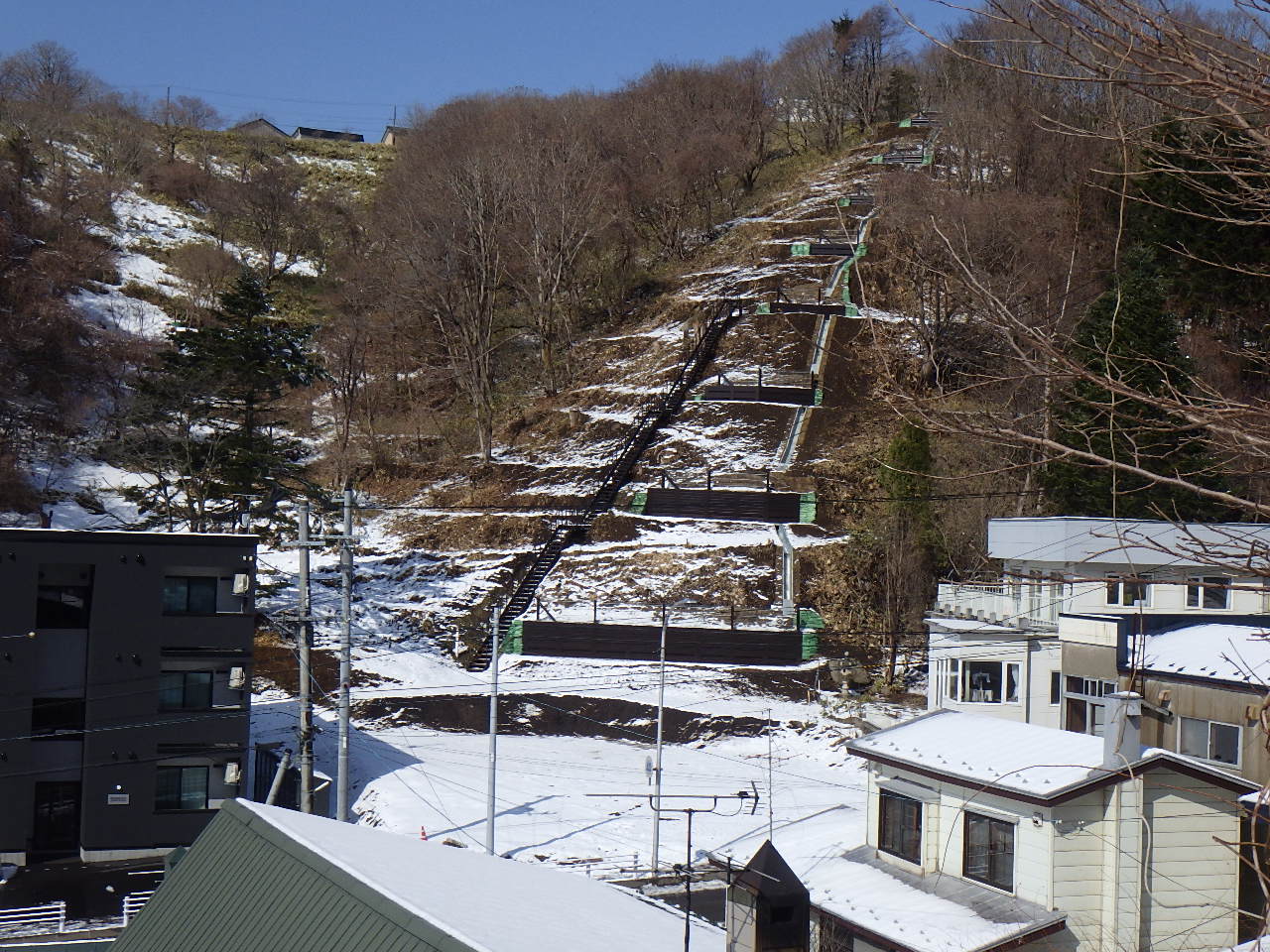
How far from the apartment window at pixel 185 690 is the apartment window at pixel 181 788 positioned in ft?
4.06

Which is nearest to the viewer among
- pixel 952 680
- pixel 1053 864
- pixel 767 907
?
pixel 767 907

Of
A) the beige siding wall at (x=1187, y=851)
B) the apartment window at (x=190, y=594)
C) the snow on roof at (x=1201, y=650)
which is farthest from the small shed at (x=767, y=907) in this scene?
the apartment window at (x=190, y=594)

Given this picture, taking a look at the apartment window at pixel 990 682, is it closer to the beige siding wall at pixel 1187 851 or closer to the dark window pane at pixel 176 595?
the beige siding wall at pixel 1187 851

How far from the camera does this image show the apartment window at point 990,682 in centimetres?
2456

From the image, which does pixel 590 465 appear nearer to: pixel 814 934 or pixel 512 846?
pixel 512 846

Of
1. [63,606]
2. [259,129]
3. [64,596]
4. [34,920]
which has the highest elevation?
[259,129]

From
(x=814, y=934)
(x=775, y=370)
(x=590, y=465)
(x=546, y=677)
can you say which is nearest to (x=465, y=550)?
(x=590, y=465)

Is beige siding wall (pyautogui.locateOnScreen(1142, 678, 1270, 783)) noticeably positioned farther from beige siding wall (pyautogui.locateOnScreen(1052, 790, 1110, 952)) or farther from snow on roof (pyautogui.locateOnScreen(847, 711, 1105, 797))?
beige siding wall (pyautogui.locateOnScreen(1052, 790, 1110, 952))

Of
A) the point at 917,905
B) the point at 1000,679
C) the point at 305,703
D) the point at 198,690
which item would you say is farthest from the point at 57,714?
the point at 1000,679

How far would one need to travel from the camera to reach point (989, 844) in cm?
1259

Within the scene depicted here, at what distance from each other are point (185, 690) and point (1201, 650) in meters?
19.1

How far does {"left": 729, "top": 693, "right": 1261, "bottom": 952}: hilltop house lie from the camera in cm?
1171

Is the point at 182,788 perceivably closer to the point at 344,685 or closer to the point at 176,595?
the point at 176,595

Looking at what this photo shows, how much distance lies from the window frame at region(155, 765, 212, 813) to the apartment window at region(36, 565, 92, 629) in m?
3.45
